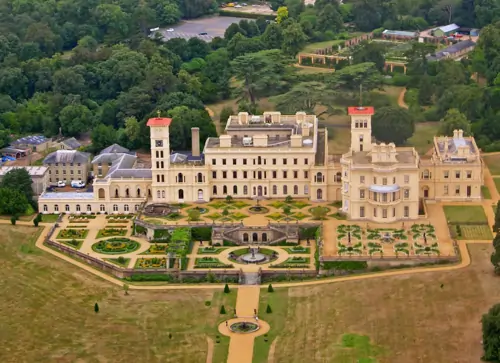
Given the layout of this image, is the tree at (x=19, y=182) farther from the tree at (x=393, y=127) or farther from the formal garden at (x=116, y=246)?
the tree at (x=393, y=127)

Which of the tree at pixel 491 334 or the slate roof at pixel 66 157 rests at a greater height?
the slate roof at pixel 66 157

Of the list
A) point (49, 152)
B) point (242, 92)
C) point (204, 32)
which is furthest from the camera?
point (204, 32)

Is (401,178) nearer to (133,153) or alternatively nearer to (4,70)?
(133,153)

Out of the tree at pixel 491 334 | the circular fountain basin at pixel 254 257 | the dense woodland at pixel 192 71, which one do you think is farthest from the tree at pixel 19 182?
the tree at pixel 491 334

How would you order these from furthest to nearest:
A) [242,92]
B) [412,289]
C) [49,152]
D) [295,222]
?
[242,92]
[49,152]
[295,222]
[412,289]

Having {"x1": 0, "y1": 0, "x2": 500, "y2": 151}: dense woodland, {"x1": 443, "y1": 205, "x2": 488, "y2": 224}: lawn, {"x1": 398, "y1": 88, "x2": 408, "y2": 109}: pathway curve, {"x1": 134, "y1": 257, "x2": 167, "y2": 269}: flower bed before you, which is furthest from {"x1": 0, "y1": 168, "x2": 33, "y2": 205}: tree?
{"x1": 398, "y1": 88, "x2": 408, "y2": 109}: pathway curve

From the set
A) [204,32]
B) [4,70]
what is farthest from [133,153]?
[204,32]
